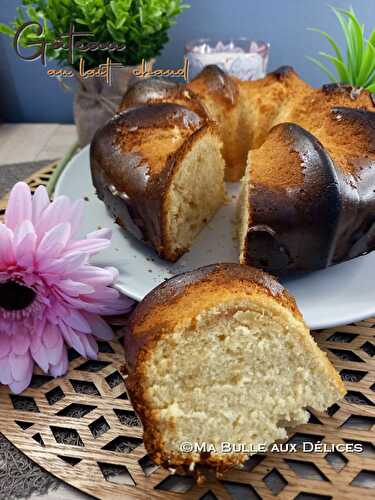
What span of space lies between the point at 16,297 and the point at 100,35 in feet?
4.99

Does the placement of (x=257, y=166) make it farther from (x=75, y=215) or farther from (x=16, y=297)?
(x=16, y=297)

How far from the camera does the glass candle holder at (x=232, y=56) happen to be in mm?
3051

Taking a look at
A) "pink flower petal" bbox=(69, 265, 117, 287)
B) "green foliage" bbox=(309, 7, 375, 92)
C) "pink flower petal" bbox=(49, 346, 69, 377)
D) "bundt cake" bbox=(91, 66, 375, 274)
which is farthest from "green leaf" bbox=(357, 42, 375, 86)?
"pink flower petal" bbox=(49, 346, 69, 377)

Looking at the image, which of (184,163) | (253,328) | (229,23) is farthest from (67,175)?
(229,23)

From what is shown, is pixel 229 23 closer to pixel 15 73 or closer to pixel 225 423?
pixel 15 73

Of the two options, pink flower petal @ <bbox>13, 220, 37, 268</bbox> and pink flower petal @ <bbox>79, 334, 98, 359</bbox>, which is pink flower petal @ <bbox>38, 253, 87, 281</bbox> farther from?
pink flower petal @ <bbox>79, 334, 98, 359</bbox>

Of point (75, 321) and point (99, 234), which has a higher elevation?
point (99, 234)

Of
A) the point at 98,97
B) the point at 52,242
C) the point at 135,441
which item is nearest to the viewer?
the point at 135,441

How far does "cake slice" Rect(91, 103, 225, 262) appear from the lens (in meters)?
1.87

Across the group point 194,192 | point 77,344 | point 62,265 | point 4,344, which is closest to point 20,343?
point 4,344

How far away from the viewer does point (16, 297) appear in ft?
5.27

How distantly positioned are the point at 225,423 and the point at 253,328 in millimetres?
233

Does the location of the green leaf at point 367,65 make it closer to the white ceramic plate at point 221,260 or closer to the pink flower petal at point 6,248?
the white ceramic plate at point 221,260

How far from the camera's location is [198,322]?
123 centimetres
